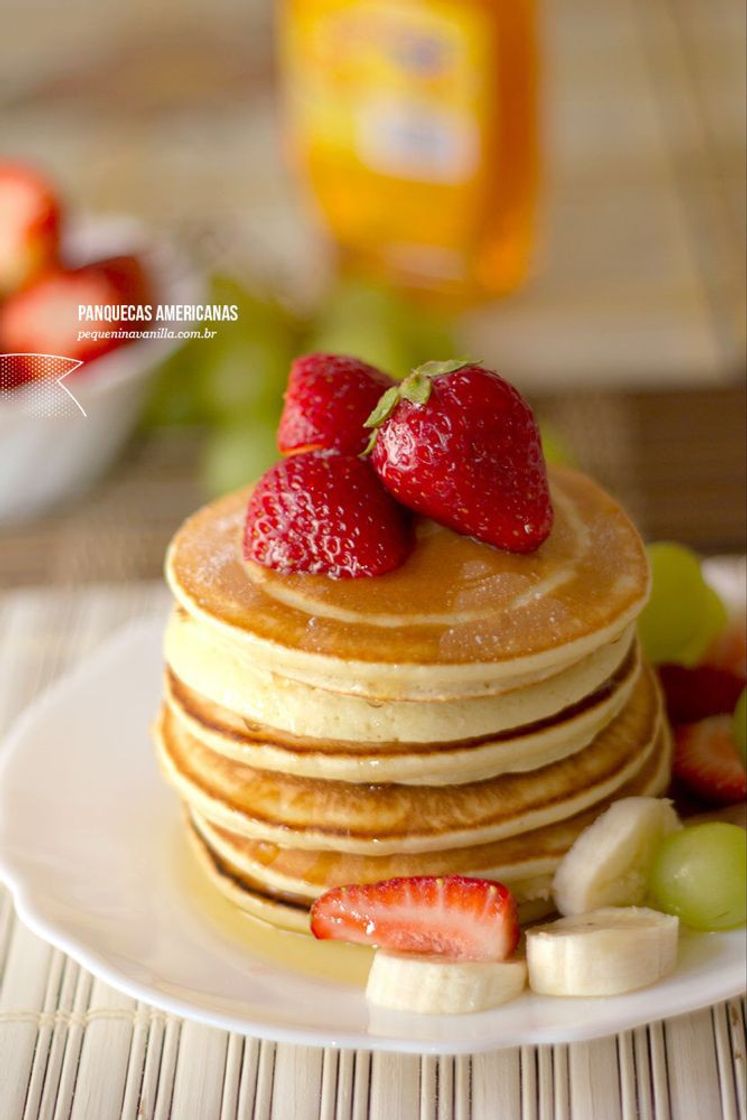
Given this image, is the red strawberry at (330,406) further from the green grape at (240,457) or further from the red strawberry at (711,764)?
the green grape at (240,457)

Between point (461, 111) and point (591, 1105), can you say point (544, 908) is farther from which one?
point (461, 111)

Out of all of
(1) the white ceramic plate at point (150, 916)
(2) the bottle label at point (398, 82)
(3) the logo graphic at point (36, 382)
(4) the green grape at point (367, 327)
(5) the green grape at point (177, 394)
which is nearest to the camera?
(1) the white ceramic plate at point (150, 916)

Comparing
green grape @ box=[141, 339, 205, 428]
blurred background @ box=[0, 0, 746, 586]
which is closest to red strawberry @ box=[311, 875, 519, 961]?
blurred background @ box=[0, 0, 746, 586]

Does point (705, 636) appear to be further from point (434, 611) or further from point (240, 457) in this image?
point (240, 457)

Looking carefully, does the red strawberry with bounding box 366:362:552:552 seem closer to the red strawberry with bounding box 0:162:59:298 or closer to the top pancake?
the top pancake

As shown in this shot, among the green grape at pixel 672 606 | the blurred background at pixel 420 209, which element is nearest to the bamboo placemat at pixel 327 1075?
the green grape at pixel 672 606

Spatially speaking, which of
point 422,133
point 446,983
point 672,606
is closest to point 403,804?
point 446,983
